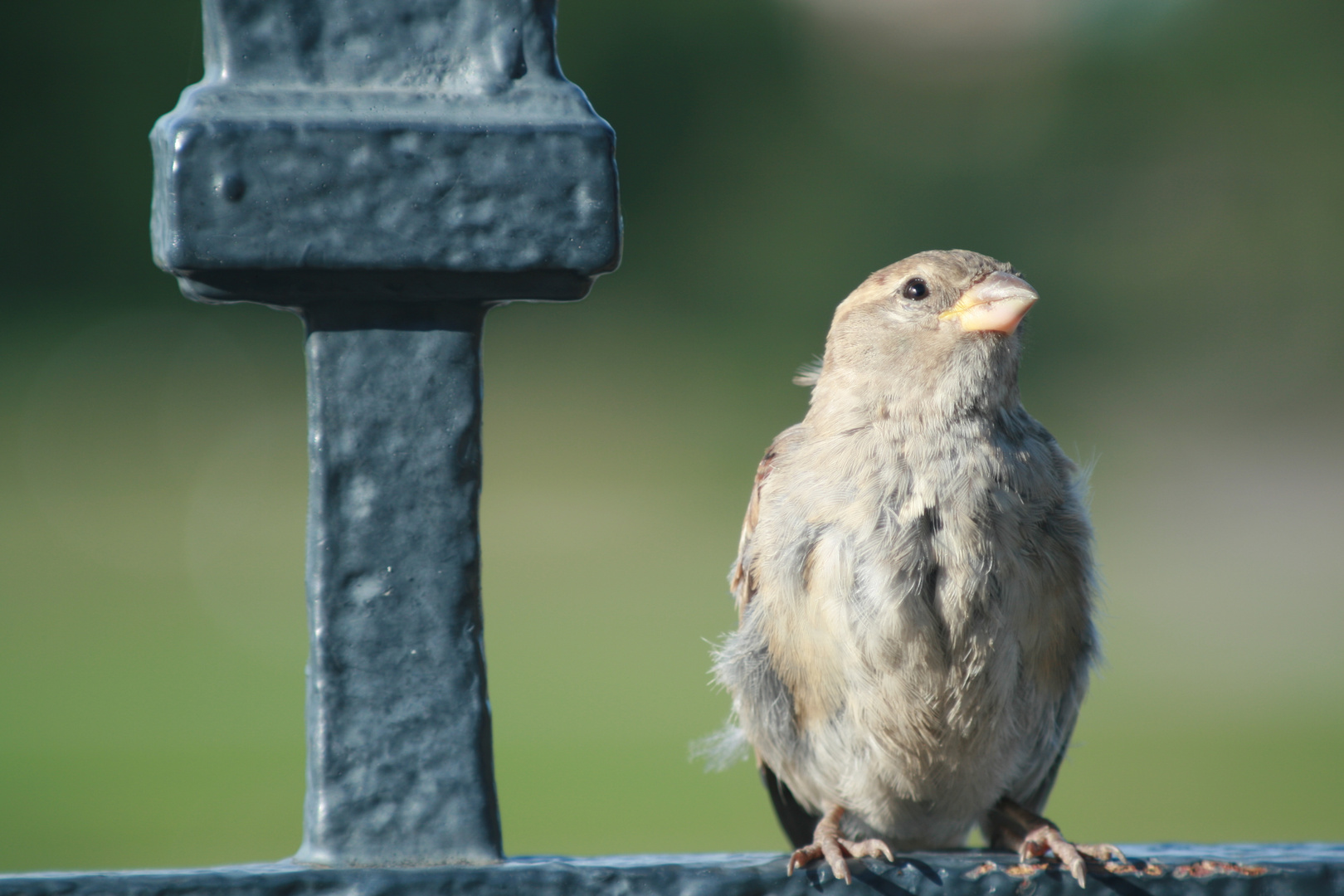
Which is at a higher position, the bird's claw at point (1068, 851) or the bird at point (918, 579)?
the bird at point (918, 579)

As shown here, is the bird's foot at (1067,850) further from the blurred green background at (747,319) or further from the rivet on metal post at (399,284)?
the blurred green background at (747,319)

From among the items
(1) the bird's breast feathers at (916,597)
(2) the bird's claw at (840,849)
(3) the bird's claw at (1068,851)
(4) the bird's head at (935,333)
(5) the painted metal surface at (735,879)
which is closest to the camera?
(5) the painted metal surface at (735,879)

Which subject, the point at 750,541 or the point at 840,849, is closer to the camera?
the point at 840,849

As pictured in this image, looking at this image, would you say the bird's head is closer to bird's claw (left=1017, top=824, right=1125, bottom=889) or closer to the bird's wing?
the bird's wing

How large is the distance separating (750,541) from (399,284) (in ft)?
3.71

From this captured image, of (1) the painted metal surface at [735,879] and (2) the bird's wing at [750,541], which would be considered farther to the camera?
(2) the bird's wing at [750,541]

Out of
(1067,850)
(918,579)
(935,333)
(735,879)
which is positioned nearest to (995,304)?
(935,333)

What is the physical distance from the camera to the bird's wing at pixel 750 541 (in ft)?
6.81

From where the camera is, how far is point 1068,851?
5.40ft

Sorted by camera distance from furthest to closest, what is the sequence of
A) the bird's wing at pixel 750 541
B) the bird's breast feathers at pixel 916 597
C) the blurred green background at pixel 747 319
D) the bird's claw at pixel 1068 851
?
the blurred green background at pixel 747 319, the bird's wing at pixel 750 541, the bird's breast feathers at pixel 916 597, the bird's claw at pixel 1068 851

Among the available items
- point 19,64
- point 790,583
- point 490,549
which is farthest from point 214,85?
point 19,64

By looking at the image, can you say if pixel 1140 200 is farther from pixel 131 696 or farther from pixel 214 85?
pixel 214 85

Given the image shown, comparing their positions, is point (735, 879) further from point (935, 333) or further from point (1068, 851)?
point (935, 333)

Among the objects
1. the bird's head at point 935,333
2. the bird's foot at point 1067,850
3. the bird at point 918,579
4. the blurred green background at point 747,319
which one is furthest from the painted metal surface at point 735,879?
the blurred green background at point 747,319
